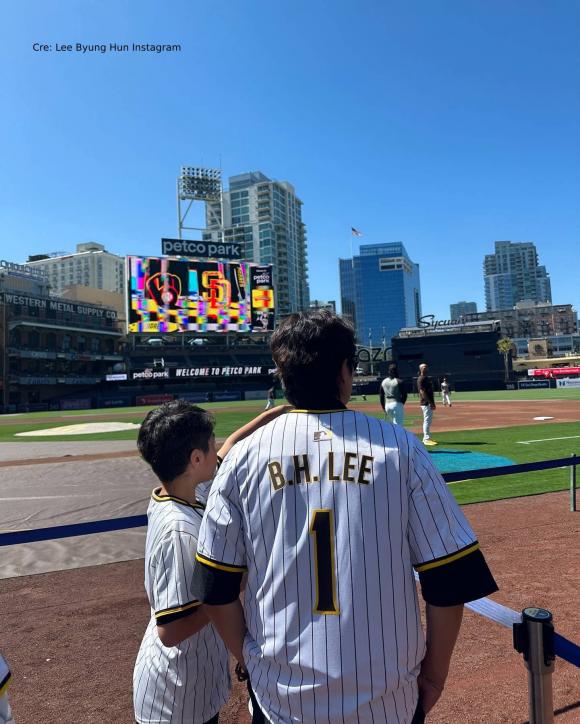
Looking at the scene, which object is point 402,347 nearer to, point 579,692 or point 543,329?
point 579,692

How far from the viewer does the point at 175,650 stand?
187cm

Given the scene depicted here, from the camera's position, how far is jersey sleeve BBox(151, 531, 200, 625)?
1733 millimetres

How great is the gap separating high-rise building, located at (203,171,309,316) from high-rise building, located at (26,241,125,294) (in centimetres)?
3003

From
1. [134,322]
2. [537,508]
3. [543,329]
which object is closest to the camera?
[537,508]

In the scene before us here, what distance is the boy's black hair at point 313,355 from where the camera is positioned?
1.59 meters

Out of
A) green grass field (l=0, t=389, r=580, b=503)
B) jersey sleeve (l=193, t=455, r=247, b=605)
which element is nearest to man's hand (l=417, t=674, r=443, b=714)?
jersey sleeve (l=193, t=455, r=247, b=605)

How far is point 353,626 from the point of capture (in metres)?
1.39

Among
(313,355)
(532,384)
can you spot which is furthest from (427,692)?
(532,384)

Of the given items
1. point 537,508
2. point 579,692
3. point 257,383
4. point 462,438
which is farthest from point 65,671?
point 257,383

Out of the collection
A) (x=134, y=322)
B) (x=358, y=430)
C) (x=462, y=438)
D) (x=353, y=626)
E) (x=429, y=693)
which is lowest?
(x=462, y=438)

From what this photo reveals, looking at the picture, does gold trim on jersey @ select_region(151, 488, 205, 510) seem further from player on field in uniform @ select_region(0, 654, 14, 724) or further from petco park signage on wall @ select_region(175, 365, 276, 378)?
petco park signage on wall @ select_region(175, 365, 276, 378)

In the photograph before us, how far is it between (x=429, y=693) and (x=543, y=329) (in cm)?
16827

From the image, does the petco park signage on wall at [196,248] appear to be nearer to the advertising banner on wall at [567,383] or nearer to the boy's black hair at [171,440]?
the advertising banner on wall at [567,383]

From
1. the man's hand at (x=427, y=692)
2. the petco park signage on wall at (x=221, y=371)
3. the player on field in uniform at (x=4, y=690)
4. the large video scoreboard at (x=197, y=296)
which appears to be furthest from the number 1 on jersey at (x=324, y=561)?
the large video scoreboard at (x=197, y=296)
